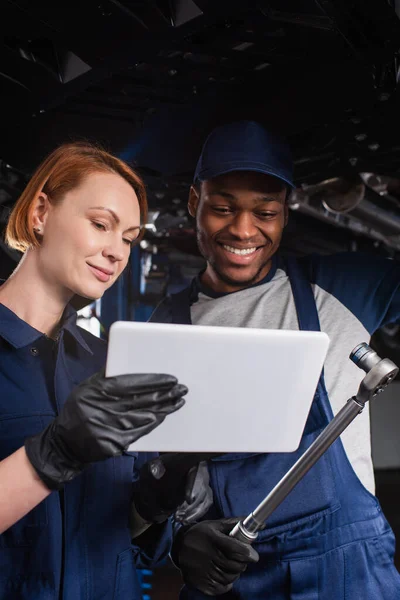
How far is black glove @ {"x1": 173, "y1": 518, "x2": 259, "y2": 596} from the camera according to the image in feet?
4.17

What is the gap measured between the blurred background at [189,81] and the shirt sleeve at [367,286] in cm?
39

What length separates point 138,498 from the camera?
1.29m

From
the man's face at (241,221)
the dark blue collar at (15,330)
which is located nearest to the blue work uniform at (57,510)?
the dark blue collar at (15,330)

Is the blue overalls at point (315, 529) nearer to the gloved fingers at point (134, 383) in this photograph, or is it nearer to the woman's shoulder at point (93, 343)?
the woman's shoulder at point (93, 343)

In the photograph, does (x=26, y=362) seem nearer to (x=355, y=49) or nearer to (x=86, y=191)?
(x=86, y=191)

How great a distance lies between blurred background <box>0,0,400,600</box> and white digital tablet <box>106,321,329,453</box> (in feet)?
2.18

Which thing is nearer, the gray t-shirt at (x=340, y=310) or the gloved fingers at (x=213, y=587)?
the gloved fingers at (x=213, y=587)

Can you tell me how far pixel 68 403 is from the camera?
3.25ft

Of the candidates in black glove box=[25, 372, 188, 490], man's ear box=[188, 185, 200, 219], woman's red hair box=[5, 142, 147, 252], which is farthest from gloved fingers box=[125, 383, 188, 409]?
man's ear box=[188, 185, 200, 219]

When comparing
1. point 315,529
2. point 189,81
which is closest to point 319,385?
point 315,529

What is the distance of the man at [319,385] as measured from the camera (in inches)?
56.7

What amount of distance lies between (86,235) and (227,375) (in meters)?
0.42

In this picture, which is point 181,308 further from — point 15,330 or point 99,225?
point 15,330

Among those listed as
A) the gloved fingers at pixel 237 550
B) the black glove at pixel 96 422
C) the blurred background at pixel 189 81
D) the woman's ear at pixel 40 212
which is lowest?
Result: the gloved fingers at pixel 237 550
